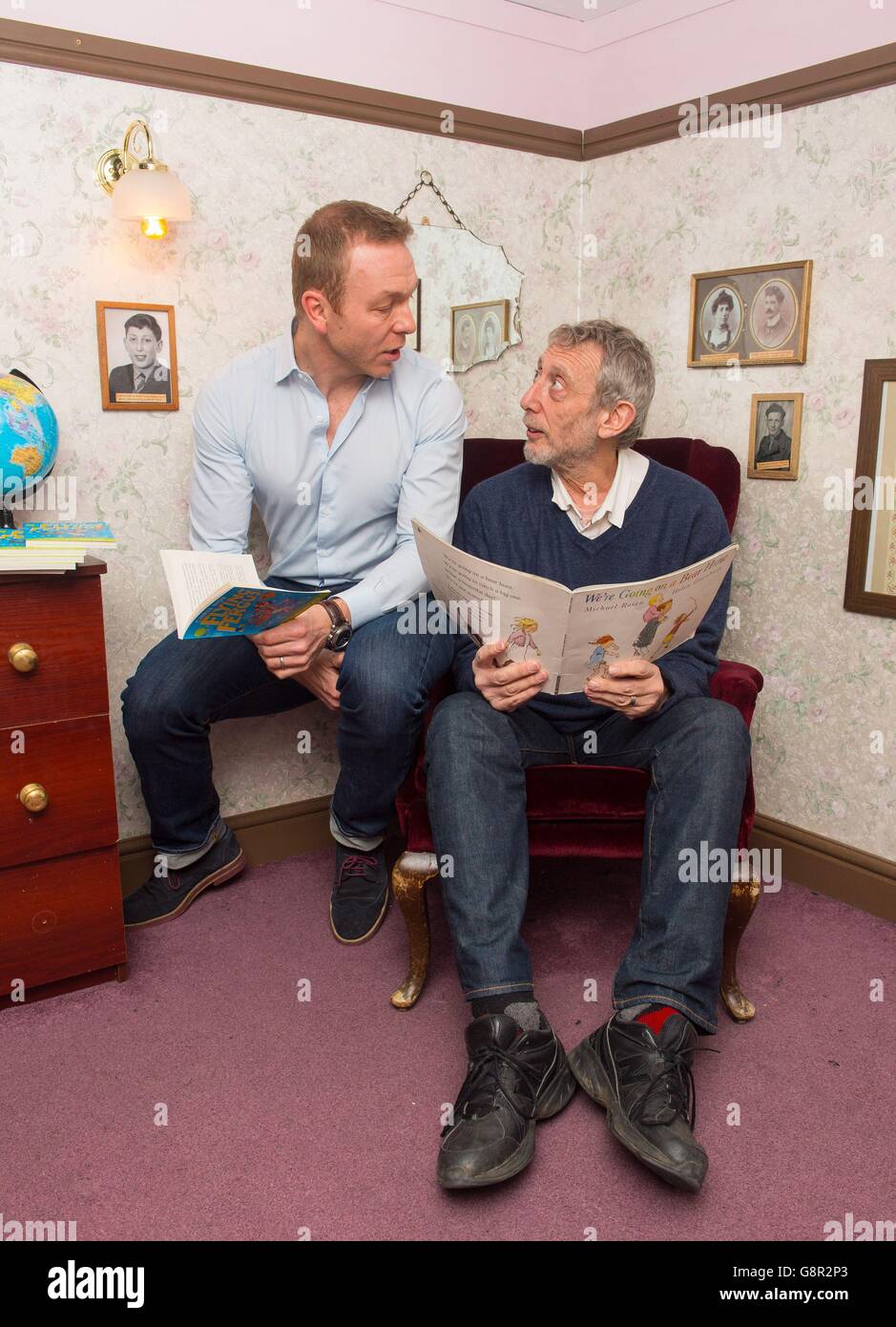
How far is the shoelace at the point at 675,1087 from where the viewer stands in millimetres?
1479

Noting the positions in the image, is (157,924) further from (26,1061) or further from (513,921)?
(513,921)

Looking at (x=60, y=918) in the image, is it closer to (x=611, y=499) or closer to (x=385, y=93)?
(x=611, y=499)

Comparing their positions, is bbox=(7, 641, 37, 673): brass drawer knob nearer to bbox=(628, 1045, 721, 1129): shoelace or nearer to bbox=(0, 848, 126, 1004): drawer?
bbox=(0, 848, 126, 1004): drawer

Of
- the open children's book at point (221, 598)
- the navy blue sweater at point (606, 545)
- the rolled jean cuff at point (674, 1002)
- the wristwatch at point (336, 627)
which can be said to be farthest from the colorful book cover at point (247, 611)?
the rolled jean cuff at point (674, 1002)

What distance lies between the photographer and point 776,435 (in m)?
2.38

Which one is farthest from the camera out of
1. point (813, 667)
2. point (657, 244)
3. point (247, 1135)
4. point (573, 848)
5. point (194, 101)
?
point (657, 244)

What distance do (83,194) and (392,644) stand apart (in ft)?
3.49

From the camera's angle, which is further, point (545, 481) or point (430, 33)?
point (430, 33)

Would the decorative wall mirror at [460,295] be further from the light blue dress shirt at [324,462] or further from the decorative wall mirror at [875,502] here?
the decorative wall mirror at [875,502]

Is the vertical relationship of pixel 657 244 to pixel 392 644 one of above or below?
above

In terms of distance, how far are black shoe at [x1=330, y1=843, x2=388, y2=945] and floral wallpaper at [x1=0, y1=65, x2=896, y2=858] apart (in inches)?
15.9

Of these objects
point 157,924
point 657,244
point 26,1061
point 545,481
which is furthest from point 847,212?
point 26,1061

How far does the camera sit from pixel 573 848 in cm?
188

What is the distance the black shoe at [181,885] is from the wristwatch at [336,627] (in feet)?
1.94
